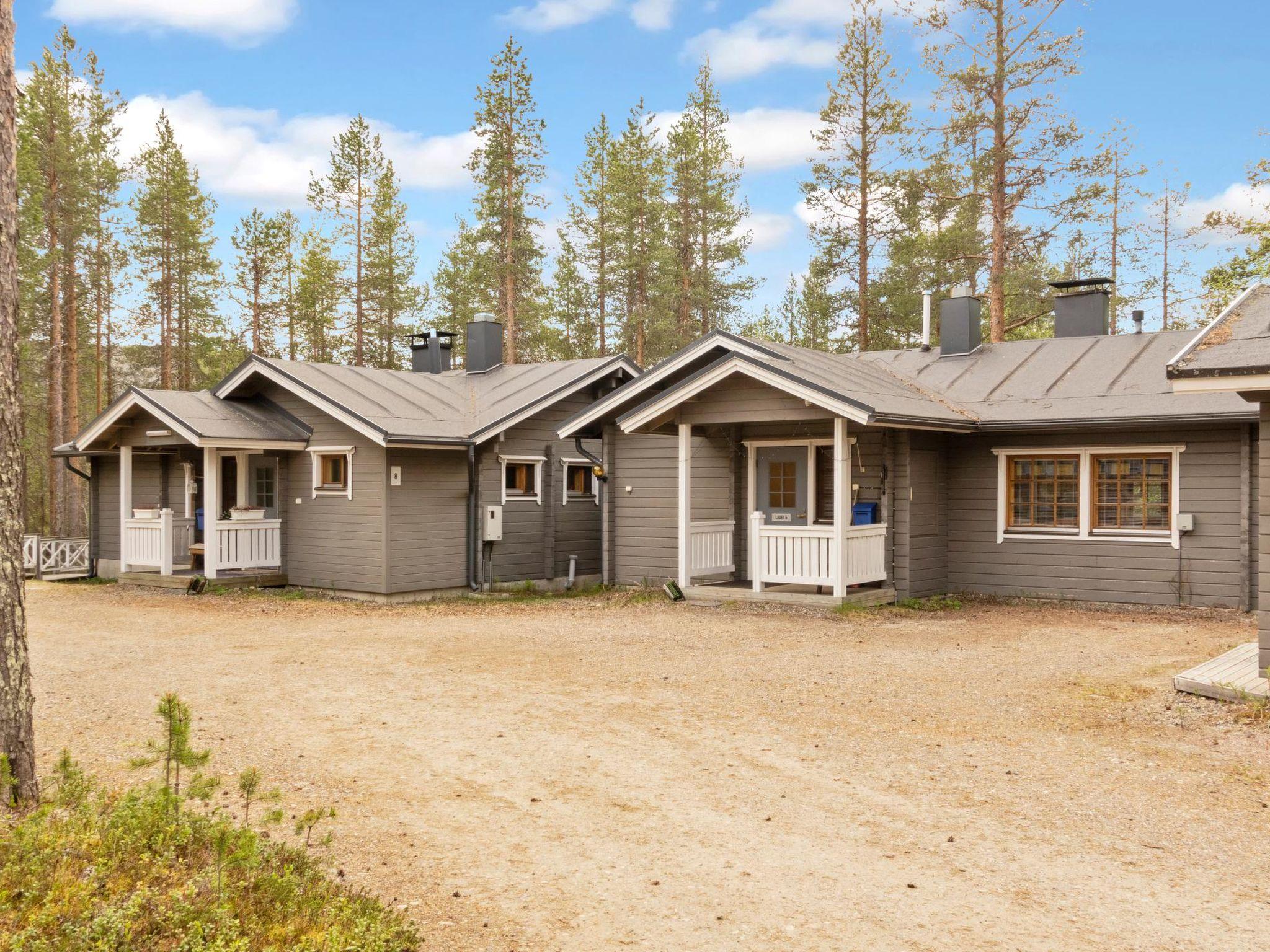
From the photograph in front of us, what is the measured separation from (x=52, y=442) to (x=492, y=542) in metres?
16.4

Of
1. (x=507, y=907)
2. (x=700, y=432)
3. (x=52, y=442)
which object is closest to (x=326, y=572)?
(x=700, y=432)

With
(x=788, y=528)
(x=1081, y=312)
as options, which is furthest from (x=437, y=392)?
(x=1081, y=312)

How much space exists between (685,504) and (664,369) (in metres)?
1.86

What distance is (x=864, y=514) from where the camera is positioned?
44.4ft

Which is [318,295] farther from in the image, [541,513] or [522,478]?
[541,513]

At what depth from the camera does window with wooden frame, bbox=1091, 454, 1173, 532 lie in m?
12.8

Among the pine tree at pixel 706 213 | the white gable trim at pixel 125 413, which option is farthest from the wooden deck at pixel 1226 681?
the pine tree at pixel 706 213

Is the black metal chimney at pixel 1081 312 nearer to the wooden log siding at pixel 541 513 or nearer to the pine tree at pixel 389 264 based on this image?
the wooden log siding at pixel 541 513

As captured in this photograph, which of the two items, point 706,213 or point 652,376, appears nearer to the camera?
point 652,376

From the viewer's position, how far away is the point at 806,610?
12.5 metres

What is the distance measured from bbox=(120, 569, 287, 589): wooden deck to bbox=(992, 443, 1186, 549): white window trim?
426 inches

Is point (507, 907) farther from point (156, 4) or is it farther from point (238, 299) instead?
point (238, 299)

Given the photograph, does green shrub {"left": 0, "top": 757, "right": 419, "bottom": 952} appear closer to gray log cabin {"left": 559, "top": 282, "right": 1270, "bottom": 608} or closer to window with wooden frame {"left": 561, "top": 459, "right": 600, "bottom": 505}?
gray log cabin {"left": 559, "top": 282, "right": 1270, "bottom": 608}

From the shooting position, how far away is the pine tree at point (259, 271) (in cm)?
3219
